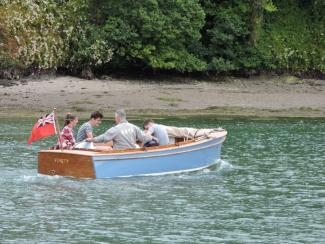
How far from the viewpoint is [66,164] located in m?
20.5

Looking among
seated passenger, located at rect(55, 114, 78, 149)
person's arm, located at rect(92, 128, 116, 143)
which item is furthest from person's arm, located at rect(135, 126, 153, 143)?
seated passenger, located at rect(55, 114, 78, 149)

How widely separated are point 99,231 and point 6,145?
1121 cm

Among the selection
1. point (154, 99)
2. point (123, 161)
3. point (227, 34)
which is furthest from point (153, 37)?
point (123, 161)

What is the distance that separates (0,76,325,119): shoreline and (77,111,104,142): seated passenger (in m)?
11.2

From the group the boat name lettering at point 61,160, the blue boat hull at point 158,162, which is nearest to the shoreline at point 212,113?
the blue boat hull at point 158,162

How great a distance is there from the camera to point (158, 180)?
21.4 metres

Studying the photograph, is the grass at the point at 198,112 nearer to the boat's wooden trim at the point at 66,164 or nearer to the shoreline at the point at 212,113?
the shoreline at the point at 212,113

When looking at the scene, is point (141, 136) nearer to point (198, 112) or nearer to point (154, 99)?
point (198, 112)

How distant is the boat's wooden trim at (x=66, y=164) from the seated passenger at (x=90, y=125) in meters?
0.91

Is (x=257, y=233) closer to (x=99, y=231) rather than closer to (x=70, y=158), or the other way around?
(x=99, y=231)

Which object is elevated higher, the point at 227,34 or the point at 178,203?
the point at 227,34

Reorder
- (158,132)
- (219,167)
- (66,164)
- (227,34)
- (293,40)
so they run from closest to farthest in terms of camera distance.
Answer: (66,164) → (158,132) → (219,167) → (227,34) → (293,40)

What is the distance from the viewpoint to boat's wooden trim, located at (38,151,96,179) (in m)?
20.4

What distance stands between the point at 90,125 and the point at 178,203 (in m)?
3.39
